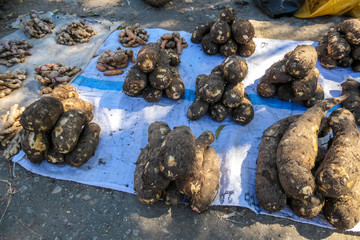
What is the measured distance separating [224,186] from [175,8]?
5728 millimetres

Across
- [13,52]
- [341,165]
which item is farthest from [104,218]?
[13,52]

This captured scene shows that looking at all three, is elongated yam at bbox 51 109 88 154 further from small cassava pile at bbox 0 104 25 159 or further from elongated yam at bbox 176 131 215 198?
elongated yam at bbox 176 131 215 198

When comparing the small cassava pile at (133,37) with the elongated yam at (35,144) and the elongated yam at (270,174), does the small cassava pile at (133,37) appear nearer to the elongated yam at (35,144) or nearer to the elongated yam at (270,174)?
the elongated yam at (35,144)

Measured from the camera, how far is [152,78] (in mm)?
3625

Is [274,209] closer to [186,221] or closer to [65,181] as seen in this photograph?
[186,221]

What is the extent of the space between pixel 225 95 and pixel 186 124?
2.58 ft

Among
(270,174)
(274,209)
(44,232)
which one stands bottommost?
(44,232)

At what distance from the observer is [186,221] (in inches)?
103

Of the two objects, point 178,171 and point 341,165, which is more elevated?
point 341,165

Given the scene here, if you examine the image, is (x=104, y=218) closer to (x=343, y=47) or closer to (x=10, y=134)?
(x=10, y=134)

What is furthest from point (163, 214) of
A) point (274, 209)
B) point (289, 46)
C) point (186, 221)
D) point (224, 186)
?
point (289, 46)

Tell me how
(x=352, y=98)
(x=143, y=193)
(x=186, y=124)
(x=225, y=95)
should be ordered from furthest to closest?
(x=186, y=124) → (x=352, y=98) → (x=225, y=95) → (x=143, y=193)

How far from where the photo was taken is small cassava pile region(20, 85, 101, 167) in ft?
9.01

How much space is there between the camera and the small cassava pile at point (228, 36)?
13.8 feet
